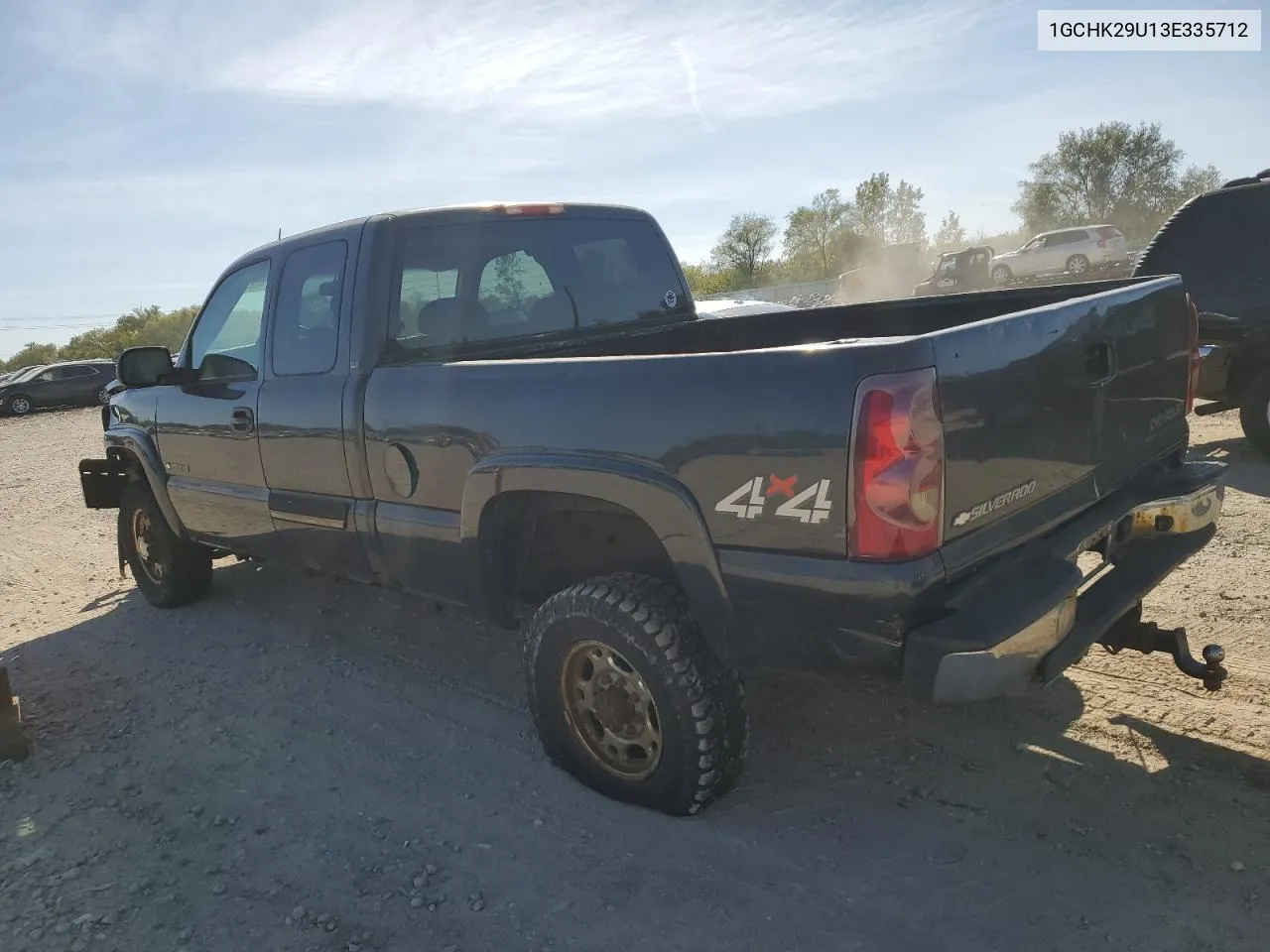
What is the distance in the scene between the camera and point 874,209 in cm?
6275

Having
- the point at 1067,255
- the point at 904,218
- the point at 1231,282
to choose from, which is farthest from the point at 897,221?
the point at 1231,282

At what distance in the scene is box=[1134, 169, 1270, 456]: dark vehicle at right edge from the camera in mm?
6750

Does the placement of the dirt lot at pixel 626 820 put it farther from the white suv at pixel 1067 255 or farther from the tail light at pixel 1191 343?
the white suv at pixel 1067 255

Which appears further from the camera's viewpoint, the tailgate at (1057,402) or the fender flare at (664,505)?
the fender flare at (664,505)

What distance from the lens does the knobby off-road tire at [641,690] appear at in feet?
9.19

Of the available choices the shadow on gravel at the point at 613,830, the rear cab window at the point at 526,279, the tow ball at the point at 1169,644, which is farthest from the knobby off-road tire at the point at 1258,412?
the rear cab window at the point at 526,279

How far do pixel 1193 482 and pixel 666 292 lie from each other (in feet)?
8.20

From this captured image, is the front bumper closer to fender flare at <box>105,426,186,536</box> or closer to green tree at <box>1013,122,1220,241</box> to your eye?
fender flare at <box>105,426,186,536</box>

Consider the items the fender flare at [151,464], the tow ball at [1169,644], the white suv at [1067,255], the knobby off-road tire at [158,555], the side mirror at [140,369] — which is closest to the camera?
the tow ball at [1169,644]

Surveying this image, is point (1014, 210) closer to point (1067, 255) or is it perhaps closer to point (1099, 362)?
point (1067, 255)

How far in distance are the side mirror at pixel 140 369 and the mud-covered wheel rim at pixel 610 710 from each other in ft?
10.3

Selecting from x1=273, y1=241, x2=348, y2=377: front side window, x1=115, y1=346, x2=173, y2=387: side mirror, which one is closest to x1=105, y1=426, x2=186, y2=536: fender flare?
x1=115, y1=346, x2=173, y2=387: side mirror

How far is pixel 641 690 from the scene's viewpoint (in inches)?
116

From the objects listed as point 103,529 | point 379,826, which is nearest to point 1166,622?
point 379,826
